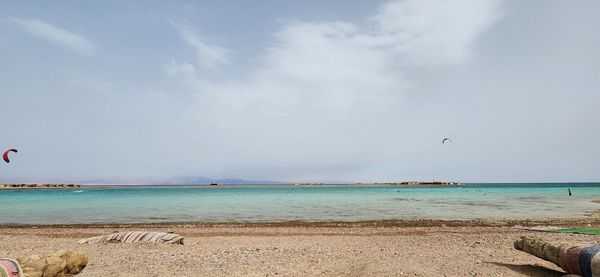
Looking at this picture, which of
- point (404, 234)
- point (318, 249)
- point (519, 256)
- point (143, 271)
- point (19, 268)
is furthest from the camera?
point (404, 234)

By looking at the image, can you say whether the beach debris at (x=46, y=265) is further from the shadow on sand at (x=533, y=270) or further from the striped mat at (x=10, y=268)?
the shadow on sand at (x=533, y=270)

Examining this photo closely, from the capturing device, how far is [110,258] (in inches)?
503

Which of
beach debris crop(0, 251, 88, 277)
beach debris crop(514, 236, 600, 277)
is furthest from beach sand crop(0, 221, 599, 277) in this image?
beach debris crop(0, 251, 88, 277)

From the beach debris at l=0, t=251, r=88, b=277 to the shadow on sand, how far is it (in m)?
11.6

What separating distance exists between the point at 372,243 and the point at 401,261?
568 cm

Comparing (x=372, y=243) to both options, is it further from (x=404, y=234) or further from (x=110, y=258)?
(x=110, y=258)

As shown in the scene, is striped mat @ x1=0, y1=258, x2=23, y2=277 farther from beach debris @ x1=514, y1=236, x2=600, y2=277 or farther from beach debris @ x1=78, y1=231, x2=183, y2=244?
beach debris @ x1=514, y1=236, x2=600, y2=277

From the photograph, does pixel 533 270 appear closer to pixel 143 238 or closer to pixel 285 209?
pixel 143 238

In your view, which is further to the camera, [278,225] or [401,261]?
[278,225]

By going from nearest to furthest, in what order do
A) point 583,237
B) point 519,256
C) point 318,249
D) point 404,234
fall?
point 519,256 → point 318,249 → point 583,237 → point 404,234

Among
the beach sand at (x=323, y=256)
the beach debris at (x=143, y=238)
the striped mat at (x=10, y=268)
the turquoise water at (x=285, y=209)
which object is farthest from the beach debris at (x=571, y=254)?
the turquoise water at (x=285, y=209)

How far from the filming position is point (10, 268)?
7.18 metres

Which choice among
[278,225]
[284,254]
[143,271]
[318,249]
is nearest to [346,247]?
[318,249]

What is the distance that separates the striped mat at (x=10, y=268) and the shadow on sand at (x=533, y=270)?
38.6ft
